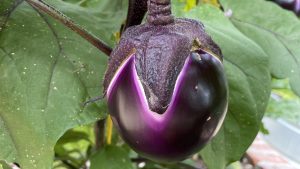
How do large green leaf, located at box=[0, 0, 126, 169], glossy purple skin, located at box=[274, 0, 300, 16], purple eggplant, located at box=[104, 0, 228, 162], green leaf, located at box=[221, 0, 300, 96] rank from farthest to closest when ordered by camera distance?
glossy purple skin, located at box=[274, 0, 300, 16] → green leaf, located at box=[221, 0, 300, 96] → large green leaf, located at box=[0, 0, 126, 169] → purple eggplant, located at box=[104, 0, 228, 162]

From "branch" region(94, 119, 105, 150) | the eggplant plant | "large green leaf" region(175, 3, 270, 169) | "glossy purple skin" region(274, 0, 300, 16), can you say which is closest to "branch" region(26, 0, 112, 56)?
the eggplant plant

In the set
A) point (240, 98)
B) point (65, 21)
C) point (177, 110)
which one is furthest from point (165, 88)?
point (240, 98)

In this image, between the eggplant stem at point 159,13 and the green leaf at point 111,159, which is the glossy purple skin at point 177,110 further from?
the green leaf at point 111,159

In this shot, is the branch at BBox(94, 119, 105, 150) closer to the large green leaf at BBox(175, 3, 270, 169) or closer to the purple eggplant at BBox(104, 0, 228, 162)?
the large green leaf at BBox(175, 3, 270, 169)

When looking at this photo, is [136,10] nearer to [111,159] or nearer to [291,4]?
[111,159]

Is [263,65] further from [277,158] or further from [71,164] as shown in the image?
[277,158]

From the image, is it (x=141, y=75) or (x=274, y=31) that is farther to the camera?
(x=274, y=31)

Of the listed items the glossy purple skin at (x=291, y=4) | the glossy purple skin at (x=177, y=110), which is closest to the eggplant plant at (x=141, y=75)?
the glossy purple skin at (x=177, y=110)
